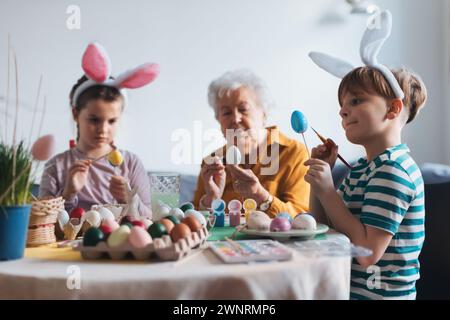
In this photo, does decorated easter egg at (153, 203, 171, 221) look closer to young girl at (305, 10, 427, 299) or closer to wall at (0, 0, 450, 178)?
young girl at (305, 10, 427, 299)

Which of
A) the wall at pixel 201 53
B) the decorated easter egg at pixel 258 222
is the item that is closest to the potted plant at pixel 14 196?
the decorated easter egg at pixel 258 222

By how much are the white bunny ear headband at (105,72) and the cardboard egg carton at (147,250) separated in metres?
0.60

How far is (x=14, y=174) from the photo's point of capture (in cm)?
80


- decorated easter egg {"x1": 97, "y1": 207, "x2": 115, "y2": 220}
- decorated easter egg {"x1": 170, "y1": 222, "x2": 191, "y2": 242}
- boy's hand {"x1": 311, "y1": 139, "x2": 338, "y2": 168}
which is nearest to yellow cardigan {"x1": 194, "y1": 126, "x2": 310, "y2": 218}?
boy's hand {"x1": 311, "y1": 139, "x2": 338, "y2": 168}

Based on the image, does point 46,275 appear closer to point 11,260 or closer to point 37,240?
point 11,260

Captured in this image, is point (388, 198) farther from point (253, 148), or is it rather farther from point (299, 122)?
point (253, 148)

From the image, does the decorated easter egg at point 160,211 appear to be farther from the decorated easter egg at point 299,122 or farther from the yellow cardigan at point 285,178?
the yellow cardigan at point 285,178

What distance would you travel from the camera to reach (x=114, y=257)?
81 cm

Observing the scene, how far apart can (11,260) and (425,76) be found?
219cm

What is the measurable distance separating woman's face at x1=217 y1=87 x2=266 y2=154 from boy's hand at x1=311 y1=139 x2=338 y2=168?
0.58 metres

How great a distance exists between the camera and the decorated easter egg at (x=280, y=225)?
3.21ft

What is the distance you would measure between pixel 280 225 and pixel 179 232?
25 cm

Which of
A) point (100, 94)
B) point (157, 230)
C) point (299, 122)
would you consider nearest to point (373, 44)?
point (299, 122)
